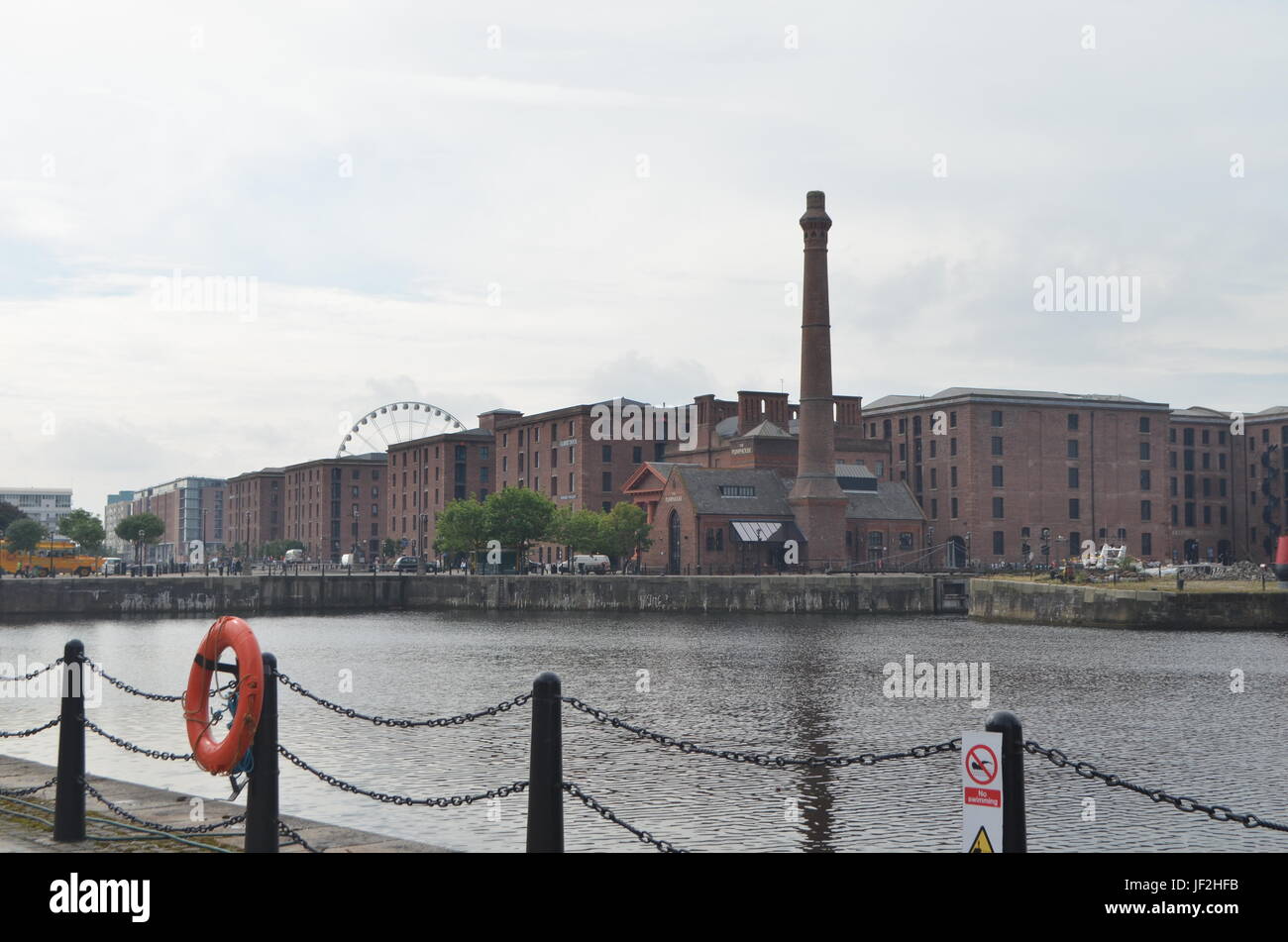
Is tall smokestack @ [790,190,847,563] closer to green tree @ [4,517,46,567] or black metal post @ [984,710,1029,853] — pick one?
green tree @ [4,517,46,567]

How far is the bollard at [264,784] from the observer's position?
9.09 m

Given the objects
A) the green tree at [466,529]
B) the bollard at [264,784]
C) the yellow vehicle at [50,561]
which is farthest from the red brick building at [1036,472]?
the bollard at [264,784]

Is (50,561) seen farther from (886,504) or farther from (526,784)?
(526,784)

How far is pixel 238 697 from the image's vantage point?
31.1 ft

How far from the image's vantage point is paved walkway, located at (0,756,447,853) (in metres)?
10.0

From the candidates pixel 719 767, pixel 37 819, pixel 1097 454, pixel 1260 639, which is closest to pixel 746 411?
pixel 1097 454

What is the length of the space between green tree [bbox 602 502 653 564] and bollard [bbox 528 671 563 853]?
3517 inches

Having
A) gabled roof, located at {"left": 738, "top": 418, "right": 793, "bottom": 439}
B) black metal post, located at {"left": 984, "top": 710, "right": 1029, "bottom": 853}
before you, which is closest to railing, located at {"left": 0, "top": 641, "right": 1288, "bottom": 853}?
black metal post, located at {"left": 984, "top": 710, "right": 1029, "bottom": 853}

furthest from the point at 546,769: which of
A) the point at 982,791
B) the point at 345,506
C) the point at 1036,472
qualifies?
the point at 345,506
